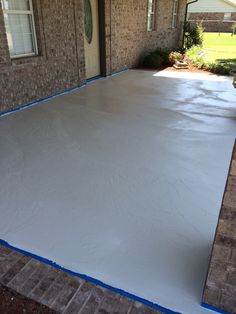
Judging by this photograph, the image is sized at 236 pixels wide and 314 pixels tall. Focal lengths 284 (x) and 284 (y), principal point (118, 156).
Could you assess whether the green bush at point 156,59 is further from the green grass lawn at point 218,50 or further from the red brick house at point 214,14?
the red brick house at point 214,14

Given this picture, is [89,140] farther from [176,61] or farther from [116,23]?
[176,61]

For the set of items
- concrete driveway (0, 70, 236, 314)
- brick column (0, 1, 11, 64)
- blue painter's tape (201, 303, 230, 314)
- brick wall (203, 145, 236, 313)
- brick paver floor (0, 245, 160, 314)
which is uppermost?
brick column (0, 1, 11, 64)

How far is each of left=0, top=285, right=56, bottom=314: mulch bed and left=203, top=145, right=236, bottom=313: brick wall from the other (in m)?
0.94

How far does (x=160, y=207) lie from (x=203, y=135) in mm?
2011

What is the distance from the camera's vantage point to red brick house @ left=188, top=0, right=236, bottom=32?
24.8 metres

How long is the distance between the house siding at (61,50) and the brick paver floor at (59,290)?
3758mm

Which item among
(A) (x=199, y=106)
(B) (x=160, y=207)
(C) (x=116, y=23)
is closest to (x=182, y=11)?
(C) (x=116, y=23)

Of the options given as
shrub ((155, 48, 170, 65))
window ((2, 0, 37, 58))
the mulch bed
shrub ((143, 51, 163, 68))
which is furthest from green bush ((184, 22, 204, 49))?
the mulch bed

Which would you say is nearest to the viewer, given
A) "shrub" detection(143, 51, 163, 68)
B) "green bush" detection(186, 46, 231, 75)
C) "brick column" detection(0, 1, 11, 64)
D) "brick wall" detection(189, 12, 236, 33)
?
"brick column" detection(0, 1, 11, 64)

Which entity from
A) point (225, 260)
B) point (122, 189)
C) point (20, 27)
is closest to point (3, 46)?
point (20, 27)

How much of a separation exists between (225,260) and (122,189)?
1529 millimetres

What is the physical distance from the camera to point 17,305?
1717 mm

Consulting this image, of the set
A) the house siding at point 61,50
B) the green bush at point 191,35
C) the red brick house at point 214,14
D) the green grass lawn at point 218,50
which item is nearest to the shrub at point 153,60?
the house siding at point 61,50

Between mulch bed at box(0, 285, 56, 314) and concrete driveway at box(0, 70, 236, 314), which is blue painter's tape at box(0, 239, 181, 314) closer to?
Answer: concrete driveway at box(0, 70, 236, 314)
